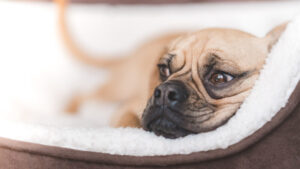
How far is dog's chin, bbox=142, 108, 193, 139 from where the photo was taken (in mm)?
1308

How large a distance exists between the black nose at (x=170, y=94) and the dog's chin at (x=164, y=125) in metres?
0.03

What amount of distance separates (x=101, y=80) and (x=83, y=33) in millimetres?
395

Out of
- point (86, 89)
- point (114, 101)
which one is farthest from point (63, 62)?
point (114, 101)

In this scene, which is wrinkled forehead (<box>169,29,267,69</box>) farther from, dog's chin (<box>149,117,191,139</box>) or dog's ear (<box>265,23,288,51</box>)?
dog's chin (<box>149,117,191,139</box>)

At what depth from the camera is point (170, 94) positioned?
4.27 feet

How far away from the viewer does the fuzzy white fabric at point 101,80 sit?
1.26m

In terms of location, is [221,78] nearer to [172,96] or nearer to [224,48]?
[224,48]

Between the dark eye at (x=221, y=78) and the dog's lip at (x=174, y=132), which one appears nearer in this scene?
the dog's lip at (x=174, y=132)

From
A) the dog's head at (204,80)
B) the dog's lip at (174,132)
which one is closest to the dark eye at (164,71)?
the dog's head at (204,80)

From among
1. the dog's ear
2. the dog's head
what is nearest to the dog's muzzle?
the dog's head

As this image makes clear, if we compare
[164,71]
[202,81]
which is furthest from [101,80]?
[202,81]

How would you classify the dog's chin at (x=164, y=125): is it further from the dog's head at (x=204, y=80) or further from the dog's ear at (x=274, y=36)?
the dog's ear at (x=274, y=36)

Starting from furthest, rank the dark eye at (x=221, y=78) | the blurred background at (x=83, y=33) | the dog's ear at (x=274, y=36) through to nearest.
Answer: the blurred background at (x=83, y=33) < the dog's ear at (x=274, y=36) < the dark eye at (x=221, y=78)

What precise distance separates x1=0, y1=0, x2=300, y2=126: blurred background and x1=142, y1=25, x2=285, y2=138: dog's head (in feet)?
2.81
